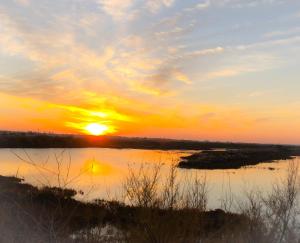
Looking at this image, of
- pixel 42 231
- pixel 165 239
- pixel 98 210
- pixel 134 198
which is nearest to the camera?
pixel 42 231

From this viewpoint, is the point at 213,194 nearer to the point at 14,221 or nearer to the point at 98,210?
the point at 98,210

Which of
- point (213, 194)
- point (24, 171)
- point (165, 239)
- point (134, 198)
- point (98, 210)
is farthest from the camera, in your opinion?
point (24, 171)

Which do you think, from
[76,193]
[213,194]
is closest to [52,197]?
[76,193]

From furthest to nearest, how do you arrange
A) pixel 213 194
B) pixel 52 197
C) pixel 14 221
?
pixel 213 194 → pixel 52 197 → pixel 14 221

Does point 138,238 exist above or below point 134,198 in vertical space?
below

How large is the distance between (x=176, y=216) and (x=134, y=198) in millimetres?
1254

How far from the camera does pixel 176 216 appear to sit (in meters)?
8.95

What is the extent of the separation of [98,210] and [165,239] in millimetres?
12900

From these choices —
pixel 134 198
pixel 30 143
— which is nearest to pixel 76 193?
pixel 134 198

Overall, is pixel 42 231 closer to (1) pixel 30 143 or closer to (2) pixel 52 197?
(2) pixel 52 197

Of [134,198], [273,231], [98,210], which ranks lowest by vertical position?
[98,210]

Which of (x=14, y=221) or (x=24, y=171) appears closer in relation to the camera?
(x=14, y=221)

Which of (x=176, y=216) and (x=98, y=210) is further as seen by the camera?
(x=98, y=210)

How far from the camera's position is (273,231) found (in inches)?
403
